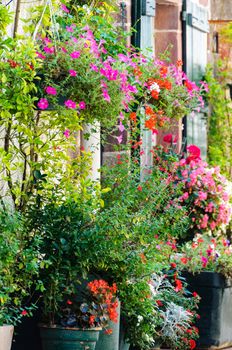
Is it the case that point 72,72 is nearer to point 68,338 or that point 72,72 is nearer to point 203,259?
point 68,338

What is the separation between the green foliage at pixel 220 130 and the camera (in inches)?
422

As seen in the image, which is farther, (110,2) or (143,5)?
(143,5)

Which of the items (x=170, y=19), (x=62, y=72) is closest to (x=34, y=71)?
(x=62, y=72)

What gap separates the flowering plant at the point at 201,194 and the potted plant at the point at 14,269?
8.20 ft

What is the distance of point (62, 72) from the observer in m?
6.32

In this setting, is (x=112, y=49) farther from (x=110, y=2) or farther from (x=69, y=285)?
(x=69, y=285)

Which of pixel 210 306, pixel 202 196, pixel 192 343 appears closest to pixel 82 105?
pixel 192 343

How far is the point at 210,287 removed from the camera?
8.15 m

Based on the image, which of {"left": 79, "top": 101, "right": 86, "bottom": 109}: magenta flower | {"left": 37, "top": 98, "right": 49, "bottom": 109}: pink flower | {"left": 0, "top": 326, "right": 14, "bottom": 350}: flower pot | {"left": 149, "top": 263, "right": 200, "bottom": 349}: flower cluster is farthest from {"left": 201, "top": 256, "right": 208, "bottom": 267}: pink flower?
{"left": 0, "top": 326, "right": 14, "bottom": 350}: flower pot

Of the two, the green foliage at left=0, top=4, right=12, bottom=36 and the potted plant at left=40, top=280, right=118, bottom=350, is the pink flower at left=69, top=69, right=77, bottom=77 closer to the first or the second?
the green foliage at left=0, top=4, right=12, bottom=36

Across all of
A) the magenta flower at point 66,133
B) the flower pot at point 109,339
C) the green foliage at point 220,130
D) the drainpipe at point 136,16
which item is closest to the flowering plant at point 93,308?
Answer: the flower pot at point 109,339

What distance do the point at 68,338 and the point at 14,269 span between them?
1.59ft

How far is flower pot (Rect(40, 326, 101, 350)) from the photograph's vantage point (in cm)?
621

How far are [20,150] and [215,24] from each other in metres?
5.47
